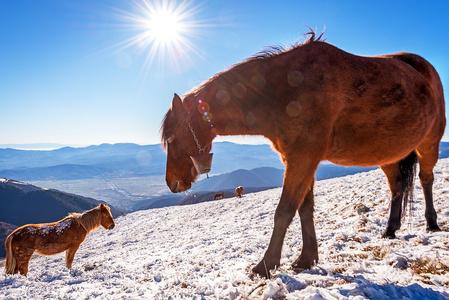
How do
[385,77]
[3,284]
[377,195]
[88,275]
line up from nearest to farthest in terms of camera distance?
[385,77], [3,284], [88,275], [377,195]

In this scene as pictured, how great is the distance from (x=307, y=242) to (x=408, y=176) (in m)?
2.86

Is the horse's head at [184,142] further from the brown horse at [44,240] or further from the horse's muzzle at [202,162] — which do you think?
the brown horse at [44,240]

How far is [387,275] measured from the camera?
232 centimetres

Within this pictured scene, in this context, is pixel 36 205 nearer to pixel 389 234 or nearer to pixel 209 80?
pixel 209 80

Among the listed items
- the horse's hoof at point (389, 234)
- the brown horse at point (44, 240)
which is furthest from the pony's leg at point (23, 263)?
the horse's hoof at point (389, 234)

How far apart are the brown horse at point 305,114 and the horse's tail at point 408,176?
1500 millimetres

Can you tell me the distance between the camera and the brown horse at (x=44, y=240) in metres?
6.32

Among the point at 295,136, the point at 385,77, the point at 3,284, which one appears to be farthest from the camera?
the point at 3,284

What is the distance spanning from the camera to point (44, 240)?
21.7 feet

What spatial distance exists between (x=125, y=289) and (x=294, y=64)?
4.83 metres

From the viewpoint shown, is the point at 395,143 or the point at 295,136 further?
the point at 395,143

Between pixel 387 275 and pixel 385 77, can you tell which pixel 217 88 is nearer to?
pixel 385 77

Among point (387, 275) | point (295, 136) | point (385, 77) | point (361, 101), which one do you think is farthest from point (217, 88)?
point (387, 275)

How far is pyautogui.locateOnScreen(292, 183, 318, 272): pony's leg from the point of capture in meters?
2.96
